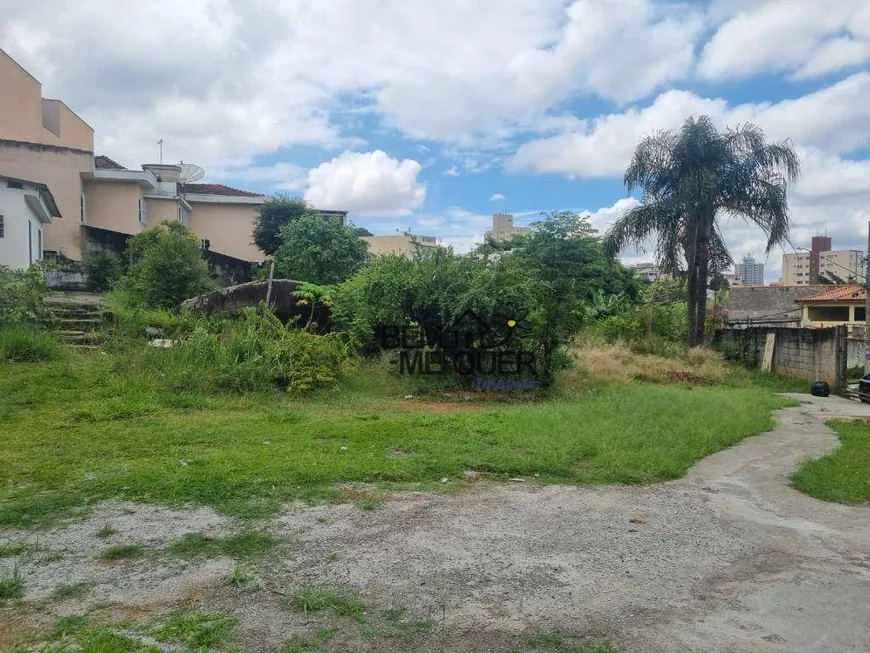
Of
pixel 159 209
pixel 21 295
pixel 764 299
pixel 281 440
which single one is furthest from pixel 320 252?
pixel 764 299

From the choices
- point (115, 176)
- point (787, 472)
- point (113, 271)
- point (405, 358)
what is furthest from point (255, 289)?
point (115, 176)

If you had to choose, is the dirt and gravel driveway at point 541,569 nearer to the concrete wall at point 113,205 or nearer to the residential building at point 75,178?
the residential building at point 75,178

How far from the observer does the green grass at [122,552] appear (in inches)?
163

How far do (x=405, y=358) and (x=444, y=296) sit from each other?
2.09 meters

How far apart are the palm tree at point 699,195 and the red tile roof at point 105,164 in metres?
21.9

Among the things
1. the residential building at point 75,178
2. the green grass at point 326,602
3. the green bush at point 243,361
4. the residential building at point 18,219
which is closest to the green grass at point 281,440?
the green bush at point 243,361

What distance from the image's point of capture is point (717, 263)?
20.7 meters

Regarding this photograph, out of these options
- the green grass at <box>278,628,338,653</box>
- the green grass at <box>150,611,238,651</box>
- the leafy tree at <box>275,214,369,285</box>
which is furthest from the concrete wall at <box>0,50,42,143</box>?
the green grass at <box>278,628,338,653</box>

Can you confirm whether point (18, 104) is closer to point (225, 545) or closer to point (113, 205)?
point (113, 205)

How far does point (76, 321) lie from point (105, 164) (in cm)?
1741

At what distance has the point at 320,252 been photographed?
22219 mm

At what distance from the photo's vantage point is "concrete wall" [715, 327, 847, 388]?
1600 centimetres

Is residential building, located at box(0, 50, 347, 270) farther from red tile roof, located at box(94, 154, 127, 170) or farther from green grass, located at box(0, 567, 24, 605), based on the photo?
green grass, located at box(0, 567, 24, 605)

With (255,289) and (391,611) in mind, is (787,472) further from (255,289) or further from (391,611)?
(255,289)
